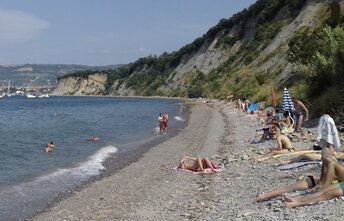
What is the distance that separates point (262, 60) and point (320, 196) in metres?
59.4

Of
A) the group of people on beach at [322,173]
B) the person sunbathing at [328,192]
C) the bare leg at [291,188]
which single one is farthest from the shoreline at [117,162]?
the person sunbathing at [328,192]

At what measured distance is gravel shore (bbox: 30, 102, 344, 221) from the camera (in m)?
8.96

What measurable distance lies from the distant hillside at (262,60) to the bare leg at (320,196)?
11167 millimetres

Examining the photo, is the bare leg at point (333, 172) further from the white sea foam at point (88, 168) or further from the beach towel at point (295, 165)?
the white sea foam at point (88, 168)

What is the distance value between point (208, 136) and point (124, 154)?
5792mm

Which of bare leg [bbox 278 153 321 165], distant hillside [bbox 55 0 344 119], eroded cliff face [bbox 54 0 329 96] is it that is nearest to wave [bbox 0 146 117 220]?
bare leg [bbox 278 153 321 165]

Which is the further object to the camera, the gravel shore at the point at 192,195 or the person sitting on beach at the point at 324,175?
the gravel shore at the point at 192,195

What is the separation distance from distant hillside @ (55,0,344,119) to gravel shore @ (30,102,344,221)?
652 cm

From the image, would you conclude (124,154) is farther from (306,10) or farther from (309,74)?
(306,10)

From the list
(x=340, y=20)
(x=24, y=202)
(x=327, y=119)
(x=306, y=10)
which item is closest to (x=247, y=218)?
(x=327, y=119)

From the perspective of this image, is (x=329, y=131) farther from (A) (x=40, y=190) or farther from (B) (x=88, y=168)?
(B) (x=88, y=168)

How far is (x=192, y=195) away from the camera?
38.8 ft

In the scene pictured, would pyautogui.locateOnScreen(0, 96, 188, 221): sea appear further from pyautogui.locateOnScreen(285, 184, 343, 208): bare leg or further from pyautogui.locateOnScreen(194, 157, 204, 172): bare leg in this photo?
pyautogui.locateOnScreen(285, 184, 343, 208): bare leg

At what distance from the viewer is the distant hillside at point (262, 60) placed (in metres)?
24.2
